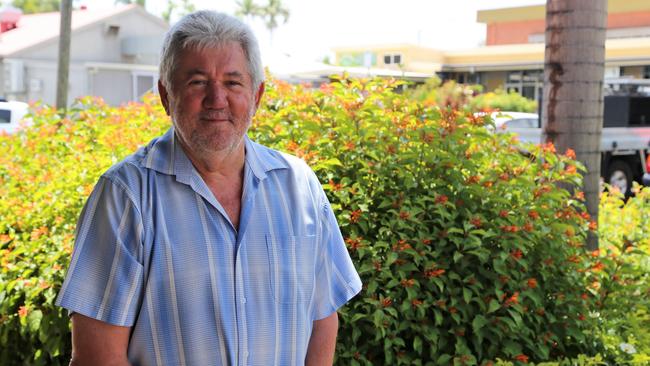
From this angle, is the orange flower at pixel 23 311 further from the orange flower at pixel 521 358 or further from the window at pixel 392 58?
the window at pixel 392 58

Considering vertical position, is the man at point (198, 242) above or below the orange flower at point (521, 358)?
above

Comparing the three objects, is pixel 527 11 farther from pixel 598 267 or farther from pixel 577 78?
pixel 598 267

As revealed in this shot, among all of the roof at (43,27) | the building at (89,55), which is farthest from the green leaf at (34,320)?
the roof at (43,27)

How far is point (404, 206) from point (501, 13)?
34.7m

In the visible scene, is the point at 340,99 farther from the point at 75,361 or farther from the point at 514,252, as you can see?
the point at 75,361

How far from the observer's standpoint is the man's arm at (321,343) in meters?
2.19

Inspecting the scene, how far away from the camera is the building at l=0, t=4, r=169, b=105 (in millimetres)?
29328

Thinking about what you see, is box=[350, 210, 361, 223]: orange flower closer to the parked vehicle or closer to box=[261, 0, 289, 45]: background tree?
the parked vehicle

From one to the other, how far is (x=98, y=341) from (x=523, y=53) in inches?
1338

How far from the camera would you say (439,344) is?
3.42m

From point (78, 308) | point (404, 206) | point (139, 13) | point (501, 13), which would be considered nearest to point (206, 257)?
point (78, 308)

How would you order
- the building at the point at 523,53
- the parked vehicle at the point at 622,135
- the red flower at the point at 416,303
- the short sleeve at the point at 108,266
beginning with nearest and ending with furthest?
the short sleeve at the point at 108,266
the red flower at the point at 416,303
the parked vehicle at the point at 622,135
the building at the point at 523,53

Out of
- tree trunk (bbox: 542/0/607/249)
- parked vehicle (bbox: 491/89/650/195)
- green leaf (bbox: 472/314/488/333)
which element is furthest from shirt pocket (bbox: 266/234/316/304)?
parked vehicle (bbox: 491/89/650/195)

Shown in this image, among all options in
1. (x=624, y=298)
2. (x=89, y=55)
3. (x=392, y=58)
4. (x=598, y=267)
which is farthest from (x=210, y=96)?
(x=392, y=58)
